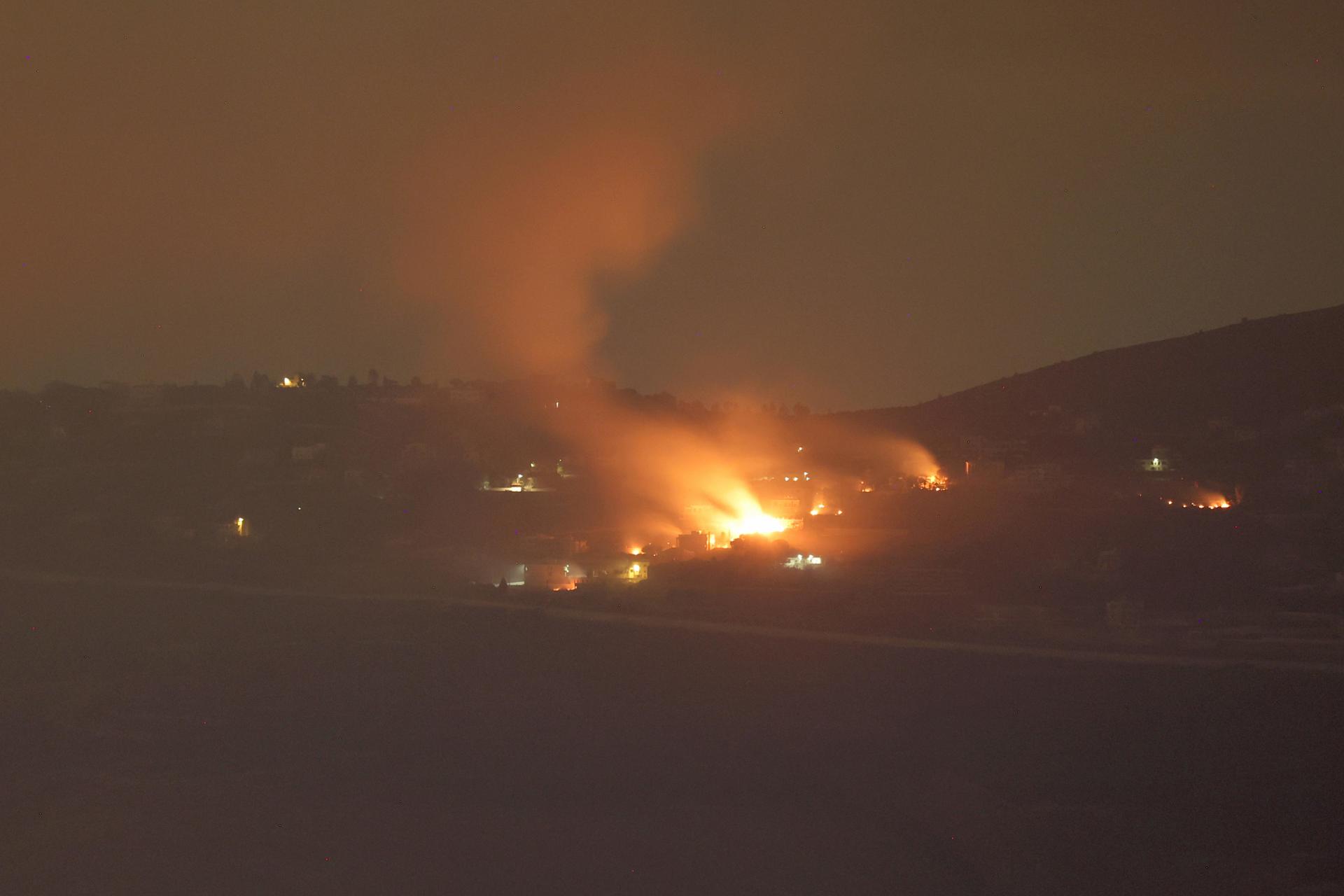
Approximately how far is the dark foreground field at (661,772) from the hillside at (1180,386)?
35.0 m

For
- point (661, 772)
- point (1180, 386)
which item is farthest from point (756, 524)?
point (1180, 386)

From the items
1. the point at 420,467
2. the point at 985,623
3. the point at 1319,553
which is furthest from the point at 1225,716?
the point at 420,467

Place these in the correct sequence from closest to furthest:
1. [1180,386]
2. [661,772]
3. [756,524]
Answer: [661,772] → [756,524] → [1180,386]

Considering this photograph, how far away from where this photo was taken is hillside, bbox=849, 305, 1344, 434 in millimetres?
48625

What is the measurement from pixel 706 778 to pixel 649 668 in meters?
4.04

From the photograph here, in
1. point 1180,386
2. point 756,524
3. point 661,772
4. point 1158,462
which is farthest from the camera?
point 1180,386

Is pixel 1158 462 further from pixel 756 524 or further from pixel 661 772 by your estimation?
→ pixel 661 772

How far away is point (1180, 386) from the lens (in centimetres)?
5566

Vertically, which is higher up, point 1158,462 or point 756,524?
point 1158,462

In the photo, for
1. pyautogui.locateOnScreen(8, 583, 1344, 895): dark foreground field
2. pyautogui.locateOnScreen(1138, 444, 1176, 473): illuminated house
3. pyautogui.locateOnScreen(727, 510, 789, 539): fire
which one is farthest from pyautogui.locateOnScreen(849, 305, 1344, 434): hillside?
pyautogui.locateOnScreen(8, 583, 1344, 895): dark foreground field

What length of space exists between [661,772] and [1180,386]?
49.2 m

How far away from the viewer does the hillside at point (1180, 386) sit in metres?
48.6

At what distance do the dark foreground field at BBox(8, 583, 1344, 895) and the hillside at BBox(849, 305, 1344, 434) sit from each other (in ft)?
115

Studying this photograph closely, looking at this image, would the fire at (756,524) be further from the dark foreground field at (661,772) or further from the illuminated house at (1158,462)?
the illuminated house at (1158,462)
